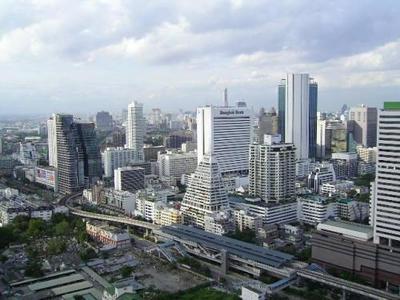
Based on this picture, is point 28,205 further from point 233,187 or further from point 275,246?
point 275,246

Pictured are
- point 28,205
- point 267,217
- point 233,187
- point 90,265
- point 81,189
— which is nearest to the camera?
point 90,265

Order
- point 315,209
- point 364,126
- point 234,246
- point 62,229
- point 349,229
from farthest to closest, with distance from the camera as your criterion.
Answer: point 364,126 < point 315,209 < point 62,229 < point 234,246 < point 349,229

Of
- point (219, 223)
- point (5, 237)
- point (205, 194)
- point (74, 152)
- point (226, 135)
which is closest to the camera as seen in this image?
point (5, 237)

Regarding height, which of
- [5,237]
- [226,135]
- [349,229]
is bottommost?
[5,237]

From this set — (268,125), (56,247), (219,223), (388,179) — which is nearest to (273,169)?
(219,223)

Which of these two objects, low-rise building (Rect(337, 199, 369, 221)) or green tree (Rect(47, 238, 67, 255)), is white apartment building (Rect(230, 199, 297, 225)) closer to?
low-rise building (Rect(337, 199, 369, 221))

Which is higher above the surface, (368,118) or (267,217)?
(368,118)

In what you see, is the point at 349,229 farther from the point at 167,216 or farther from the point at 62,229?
the point at 62,229

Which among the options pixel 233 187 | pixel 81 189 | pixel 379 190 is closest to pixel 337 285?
pixel 379 190
